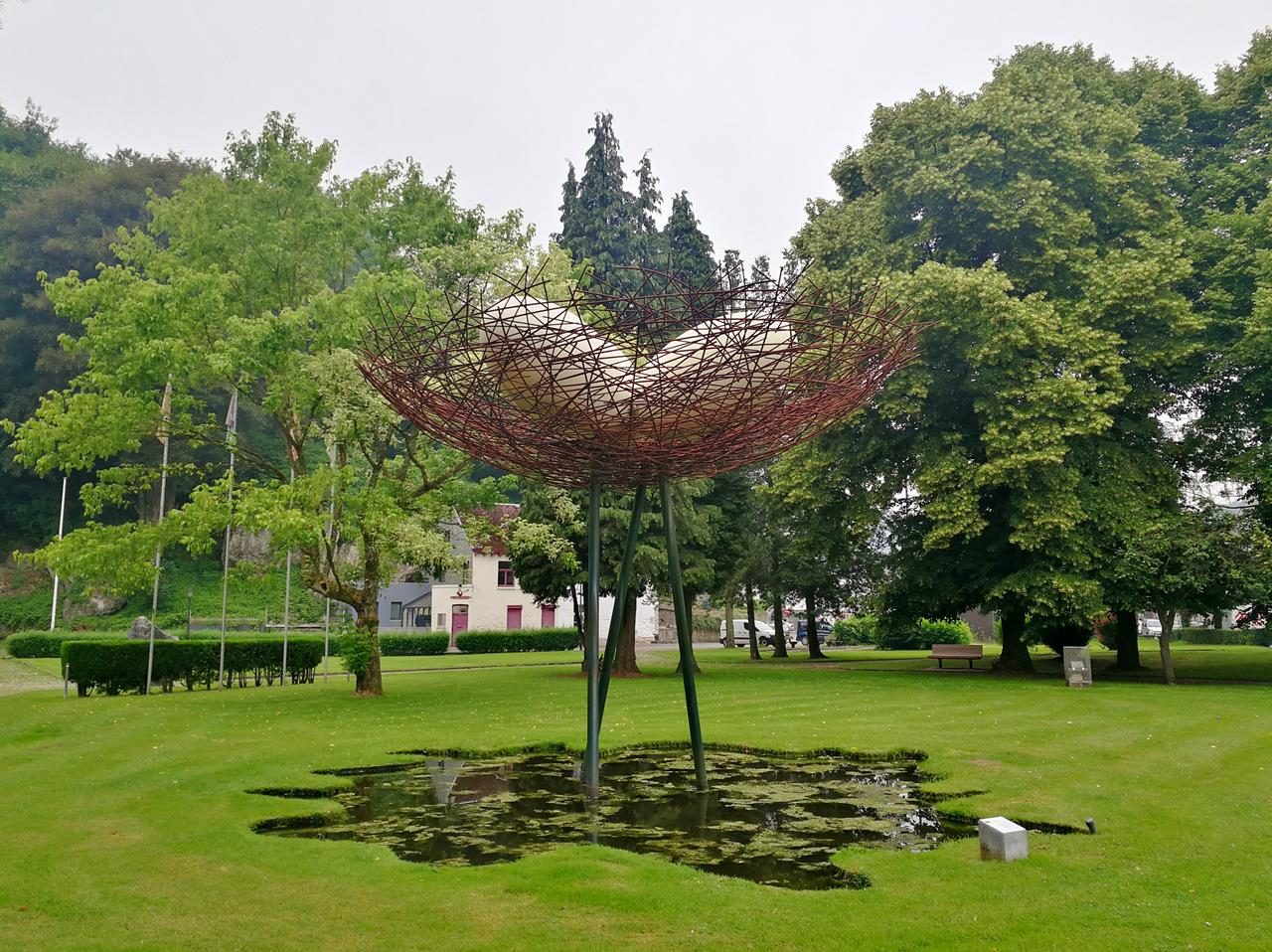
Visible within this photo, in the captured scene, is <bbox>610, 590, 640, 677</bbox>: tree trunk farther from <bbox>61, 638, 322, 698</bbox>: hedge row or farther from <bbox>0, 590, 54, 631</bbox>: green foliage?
<bbox>0, 590, 54, 631</bbox>: green foliage

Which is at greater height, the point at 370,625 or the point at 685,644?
the point at 685,644

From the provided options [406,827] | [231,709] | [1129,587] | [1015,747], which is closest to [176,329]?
[231,709]

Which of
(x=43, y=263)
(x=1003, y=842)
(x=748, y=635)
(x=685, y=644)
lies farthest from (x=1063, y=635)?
(x=43, y=263)

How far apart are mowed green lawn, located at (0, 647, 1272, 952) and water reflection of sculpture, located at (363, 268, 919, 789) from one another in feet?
12.5

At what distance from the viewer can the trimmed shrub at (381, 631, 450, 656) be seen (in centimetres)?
5033

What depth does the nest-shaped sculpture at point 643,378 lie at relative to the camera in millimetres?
8766

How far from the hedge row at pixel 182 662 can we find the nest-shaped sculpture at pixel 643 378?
696 inches

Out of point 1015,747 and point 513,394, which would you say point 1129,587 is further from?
point 513,394

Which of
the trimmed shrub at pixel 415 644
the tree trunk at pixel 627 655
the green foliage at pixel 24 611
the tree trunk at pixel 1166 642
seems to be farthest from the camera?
the green foliage at pixel 24 611

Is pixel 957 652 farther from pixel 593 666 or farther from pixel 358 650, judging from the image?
pixel 593 666

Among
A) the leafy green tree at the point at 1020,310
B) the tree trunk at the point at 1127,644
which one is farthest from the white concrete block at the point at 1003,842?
the tree trunk at the point at 1127,644

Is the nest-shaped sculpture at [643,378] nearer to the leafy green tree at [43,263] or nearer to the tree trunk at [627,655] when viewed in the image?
the tree trunk at [627,655]

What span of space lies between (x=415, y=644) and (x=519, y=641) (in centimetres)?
558

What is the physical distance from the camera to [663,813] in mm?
9711
